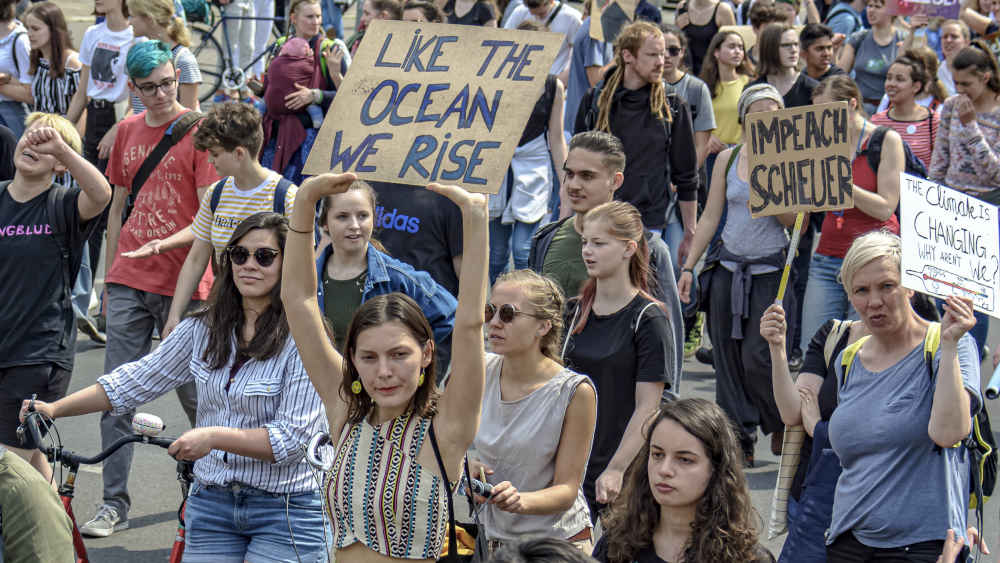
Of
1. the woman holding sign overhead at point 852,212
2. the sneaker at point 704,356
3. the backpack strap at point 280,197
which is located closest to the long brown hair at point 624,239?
the backpack strap at point 280,197

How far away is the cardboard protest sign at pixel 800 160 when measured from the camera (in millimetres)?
5375

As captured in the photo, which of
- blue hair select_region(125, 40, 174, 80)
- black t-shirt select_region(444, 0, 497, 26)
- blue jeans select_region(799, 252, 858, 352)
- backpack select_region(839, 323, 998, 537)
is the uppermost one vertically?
black t-shirt select_region(444, 0, 497, 26)

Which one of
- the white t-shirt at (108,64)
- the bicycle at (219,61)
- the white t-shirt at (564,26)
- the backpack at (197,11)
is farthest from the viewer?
the bicycle at (219,61)

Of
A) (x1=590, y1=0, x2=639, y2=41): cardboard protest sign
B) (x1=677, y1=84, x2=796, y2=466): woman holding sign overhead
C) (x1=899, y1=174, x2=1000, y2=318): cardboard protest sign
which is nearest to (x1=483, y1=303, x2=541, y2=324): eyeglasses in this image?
(x1=899, y1=174, x2=1000, y2=318): cardboard protest sign

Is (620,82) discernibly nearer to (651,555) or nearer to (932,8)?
(932,8)

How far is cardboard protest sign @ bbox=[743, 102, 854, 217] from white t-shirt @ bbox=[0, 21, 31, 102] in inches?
278

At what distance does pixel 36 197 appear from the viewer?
610 cm

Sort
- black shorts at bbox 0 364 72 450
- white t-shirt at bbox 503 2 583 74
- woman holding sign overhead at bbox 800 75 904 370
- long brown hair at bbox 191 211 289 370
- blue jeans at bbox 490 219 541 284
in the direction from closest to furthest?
long brown hair at bbox 191 211 289 370, black shorts at bbox 0 364 72 450, woman holding sign overhead at bbox 800 75 904 370, blue jeans at bbox 490 219 541 284, white t-shirt at bbox 503 2 583 74

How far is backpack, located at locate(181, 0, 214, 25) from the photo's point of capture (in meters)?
14.1

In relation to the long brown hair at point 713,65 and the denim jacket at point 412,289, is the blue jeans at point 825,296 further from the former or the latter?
the long brown hair at point 713,65

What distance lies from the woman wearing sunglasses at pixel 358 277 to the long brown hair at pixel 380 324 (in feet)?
5.00

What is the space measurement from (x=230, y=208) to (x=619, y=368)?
2192 mm

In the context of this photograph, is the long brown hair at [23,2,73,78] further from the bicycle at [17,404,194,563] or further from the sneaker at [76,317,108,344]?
the bicycle at [17,404,194,563]

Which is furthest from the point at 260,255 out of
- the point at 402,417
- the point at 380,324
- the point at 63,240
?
the point at 63,240
